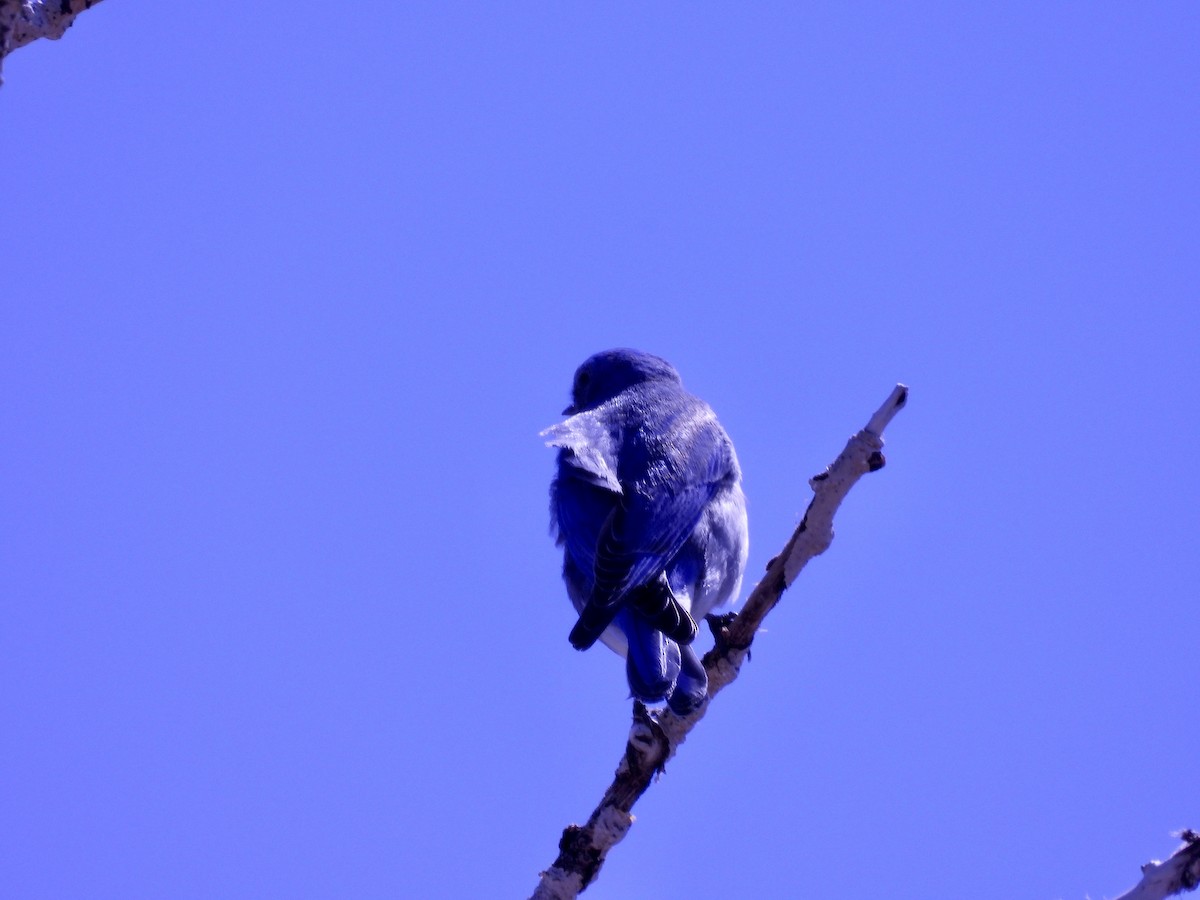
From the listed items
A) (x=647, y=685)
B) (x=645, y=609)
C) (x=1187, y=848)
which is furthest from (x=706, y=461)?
(x=1187, y=848)

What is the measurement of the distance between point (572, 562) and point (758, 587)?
154 cm

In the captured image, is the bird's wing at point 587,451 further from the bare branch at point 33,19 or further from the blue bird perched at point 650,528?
the bare branch at point 33,19

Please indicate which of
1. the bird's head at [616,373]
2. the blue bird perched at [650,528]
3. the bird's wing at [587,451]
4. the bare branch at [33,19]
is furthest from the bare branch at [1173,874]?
the bird's head at [616,373]

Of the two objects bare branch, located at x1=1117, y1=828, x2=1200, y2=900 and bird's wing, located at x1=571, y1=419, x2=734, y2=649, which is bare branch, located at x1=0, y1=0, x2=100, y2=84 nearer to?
bird's wing, located at x1=571, y1=419, x2=734, y2=649

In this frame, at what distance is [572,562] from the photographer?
5426mm

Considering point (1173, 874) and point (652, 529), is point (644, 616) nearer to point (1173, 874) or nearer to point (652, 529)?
point (652, 529)

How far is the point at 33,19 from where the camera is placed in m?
2.65

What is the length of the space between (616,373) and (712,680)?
9.51ft

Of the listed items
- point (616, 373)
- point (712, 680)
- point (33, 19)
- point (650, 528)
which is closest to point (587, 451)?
point (650, 528)

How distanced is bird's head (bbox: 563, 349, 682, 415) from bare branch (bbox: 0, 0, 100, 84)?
13.4ft

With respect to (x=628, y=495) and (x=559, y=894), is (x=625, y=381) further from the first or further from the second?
(x=559, y=894)

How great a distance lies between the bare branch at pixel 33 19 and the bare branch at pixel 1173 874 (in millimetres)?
2897

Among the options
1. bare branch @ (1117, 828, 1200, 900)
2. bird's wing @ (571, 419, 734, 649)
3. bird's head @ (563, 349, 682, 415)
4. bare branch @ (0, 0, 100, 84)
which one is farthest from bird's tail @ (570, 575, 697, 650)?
bare branch @ (0, 0, 100, 84)

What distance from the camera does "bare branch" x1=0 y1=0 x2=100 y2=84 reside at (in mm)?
2592
